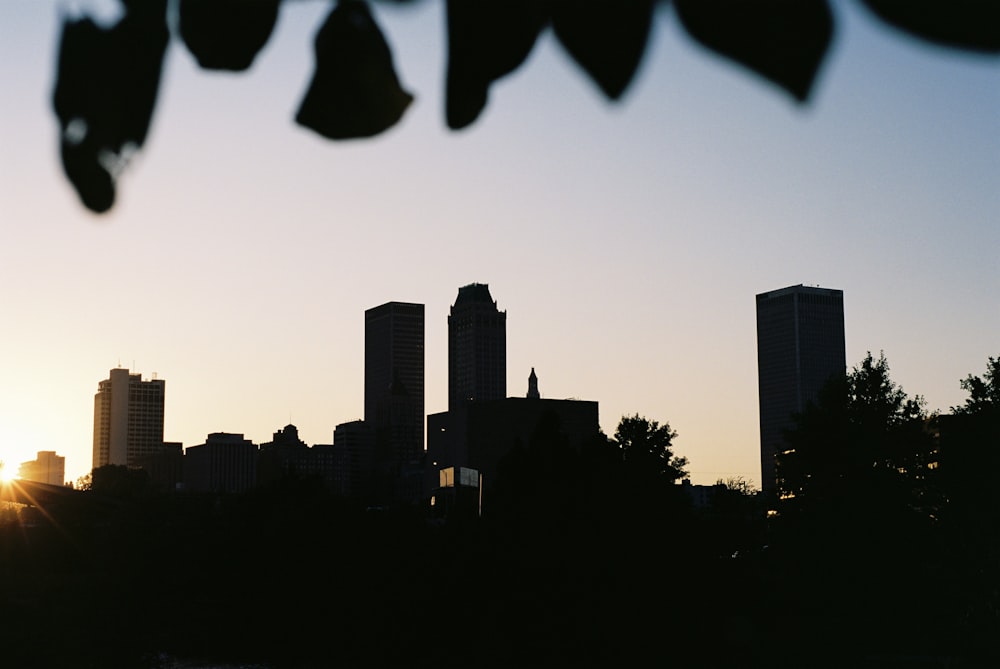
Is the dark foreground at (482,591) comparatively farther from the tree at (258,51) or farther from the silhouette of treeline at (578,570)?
the tree at (258,51)

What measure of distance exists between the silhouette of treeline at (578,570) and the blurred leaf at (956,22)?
1371 inches

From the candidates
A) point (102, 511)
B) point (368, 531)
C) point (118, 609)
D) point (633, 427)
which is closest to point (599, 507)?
point (368, 531)

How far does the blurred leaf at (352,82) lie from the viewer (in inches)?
65.5

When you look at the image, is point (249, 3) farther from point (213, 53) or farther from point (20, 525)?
point (20, 525)

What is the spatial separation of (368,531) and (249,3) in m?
53.7

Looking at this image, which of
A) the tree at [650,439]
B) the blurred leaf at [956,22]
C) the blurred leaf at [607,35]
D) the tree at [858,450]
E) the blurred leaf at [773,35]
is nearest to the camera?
the blurred leaf at [956,22]

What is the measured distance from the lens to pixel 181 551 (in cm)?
6375

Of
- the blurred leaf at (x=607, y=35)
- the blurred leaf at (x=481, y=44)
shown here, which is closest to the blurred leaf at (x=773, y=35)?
the blurred leaf at (x=607, y=35)

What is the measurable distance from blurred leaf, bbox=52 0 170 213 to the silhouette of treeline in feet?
113

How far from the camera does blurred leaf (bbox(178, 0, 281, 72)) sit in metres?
1.69

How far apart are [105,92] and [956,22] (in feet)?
3.57

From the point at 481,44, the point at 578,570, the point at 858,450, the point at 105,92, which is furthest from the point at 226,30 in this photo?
the point at 858,450

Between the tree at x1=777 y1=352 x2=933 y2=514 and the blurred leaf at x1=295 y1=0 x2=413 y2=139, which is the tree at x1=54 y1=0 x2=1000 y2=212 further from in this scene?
the tree at x1=777 y1=352 x2=933 y2=514

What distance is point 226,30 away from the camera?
1710 millimetres
